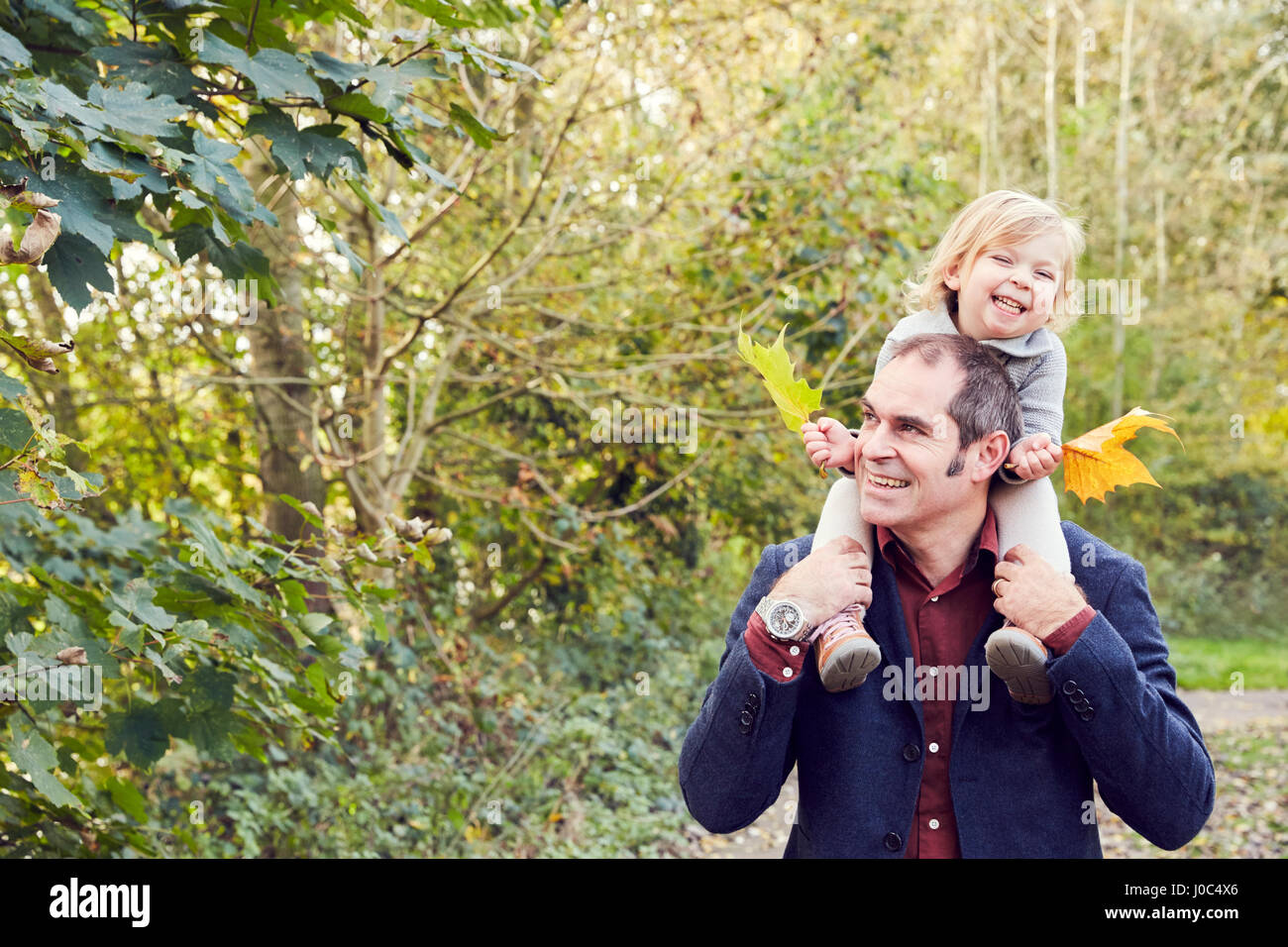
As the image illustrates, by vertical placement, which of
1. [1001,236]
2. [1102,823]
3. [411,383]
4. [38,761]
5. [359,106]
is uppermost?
[411,383]

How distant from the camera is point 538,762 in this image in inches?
243

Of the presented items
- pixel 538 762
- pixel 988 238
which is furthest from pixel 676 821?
pixel 988 238

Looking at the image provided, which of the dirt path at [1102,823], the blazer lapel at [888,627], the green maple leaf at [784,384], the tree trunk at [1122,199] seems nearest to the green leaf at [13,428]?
the green maple leaf at [784,384]

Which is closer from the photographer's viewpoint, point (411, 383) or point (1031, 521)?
point (1031, 521)

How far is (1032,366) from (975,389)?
283 mm

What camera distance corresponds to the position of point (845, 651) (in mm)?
1623

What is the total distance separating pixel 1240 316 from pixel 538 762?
43.2 ft

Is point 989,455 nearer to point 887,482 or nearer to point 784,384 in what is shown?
point 887,482

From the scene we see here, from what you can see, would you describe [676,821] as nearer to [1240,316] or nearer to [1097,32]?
[1240,316]

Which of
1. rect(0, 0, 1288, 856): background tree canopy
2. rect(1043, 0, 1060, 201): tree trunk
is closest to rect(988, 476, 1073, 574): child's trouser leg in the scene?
rect(0, 0, 1288, 856): background tree canopy

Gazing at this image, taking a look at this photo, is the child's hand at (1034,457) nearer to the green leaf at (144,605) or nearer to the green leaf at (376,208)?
the green leaf at (376,208)

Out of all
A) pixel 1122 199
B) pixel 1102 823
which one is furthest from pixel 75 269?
pixel 1122 199

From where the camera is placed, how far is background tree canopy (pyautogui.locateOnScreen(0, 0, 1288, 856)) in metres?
2.25

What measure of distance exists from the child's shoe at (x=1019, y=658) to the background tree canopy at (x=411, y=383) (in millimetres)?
1462
